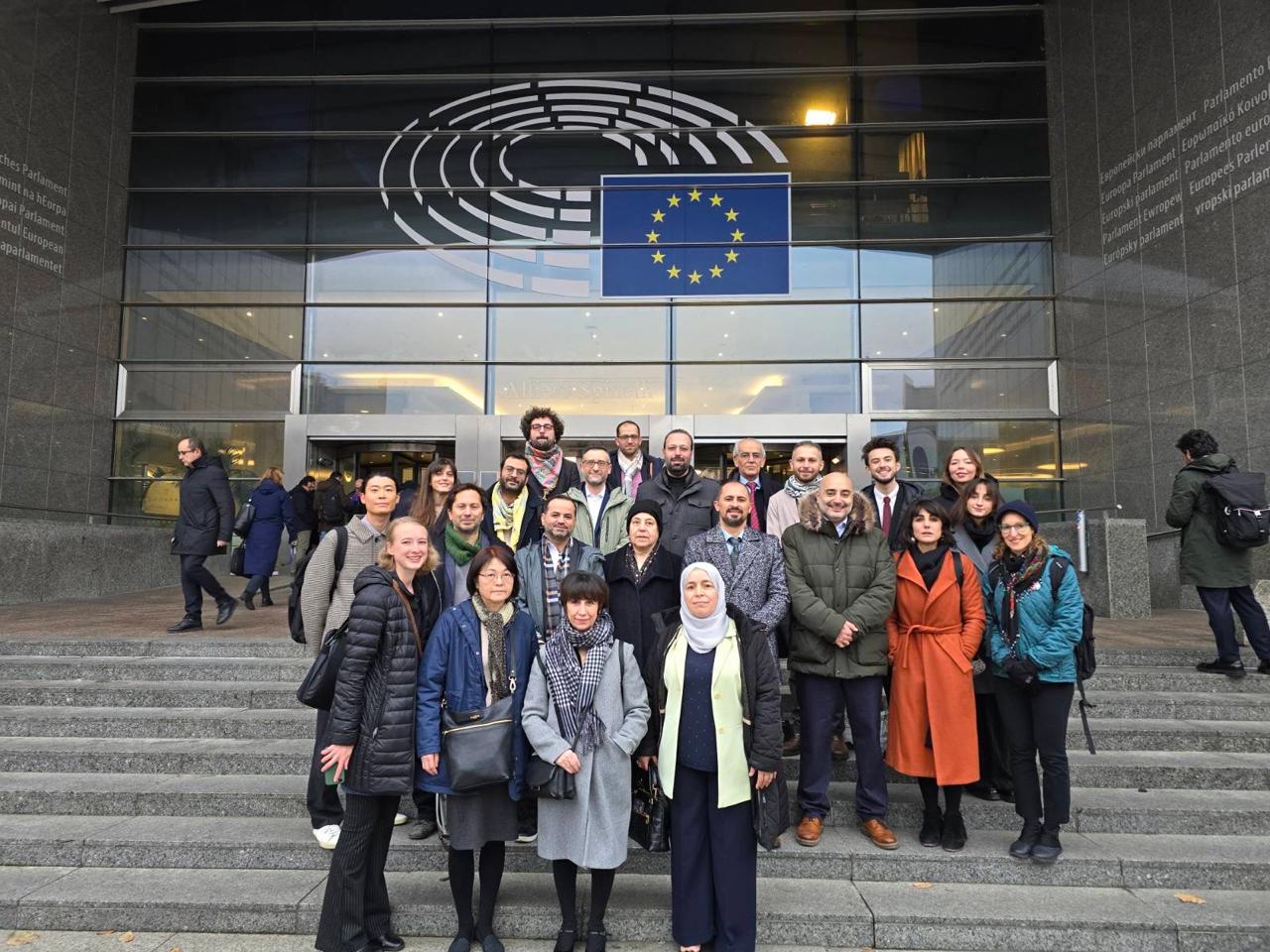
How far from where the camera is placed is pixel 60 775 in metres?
5.03

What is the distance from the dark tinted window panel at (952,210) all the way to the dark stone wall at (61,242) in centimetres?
1286

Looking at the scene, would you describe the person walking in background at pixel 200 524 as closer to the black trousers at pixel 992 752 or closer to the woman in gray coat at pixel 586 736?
the woman in gray coat at pixel 586 736

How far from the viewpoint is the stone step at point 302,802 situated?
4422 mm

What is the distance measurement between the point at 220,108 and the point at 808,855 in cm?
1606

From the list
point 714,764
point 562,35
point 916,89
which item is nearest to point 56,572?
point 714,764

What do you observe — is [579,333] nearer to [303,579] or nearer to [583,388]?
[583,388]

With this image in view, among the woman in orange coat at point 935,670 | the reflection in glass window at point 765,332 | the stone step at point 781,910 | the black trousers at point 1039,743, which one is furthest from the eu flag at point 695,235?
the stone step at point 781,910

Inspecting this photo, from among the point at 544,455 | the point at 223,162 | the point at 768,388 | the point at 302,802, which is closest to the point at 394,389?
the point at 223,162

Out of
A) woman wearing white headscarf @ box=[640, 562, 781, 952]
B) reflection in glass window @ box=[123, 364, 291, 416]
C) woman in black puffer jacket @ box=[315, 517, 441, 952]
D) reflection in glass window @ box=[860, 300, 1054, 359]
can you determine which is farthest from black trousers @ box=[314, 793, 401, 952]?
reflection in glass window @ box=[860, 300, 1054, 359]

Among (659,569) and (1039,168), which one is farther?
(1039,168)

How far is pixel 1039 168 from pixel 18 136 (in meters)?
15.9

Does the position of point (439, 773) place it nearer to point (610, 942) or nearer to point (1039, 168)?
point (610, 942)

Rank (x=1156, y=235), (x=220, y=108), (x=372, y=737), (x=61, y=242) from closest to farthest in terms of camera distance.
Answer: (x=372, y=737), (x=1156, y=235), (x=61, y=242), (x=220, y=108)

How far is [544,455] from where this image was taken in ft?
18.5
